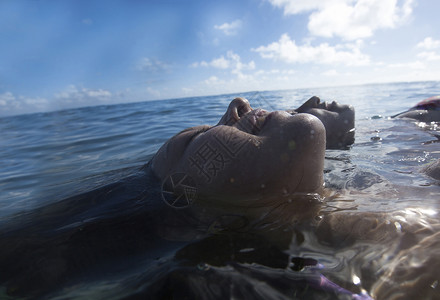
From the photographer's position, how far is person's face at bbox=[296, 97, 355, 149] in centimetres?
375

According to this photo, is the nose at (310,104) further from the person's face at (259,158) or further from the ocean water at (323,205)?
the person's face at (259,158)

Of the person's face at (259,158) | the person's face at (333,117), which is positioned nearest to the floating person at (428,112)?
the person's face at (333,117)

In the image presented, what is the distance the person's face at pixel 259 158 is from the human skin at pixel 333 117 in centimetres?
207

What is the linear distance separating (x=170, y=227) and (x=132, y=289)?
1.73 feet

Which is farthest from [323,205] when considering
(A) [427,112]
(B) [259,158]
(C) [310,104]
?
(A) [427,112]

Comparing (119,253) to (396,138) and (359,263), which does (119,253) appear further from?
(396,138)

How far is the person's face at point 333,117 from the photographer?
3748 millimetres

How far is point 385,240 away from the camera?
1.41 metres

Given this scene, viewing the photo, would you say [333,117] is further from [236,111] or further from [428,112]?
[428,112]

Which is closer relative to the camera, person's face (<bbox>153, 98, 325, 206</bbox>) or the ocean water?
the ocean water

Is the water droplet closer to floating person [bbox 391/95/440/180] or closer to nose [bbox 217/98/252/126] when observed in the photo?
nose [bbox 217/98/252/126]

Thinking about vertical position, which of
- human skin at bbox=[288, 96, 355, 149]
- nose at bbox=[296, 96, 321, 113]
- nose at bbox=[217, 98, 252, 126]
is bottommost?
human skin at bbox=[288, 96, 355, 149]

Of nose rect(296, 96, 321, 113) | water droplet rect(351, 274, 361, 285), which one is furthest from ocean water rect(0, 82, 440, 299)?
nose rect(296, 96, 321, 113)

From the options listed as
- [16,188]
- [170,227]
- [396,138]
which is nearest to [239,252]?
[170,227]
